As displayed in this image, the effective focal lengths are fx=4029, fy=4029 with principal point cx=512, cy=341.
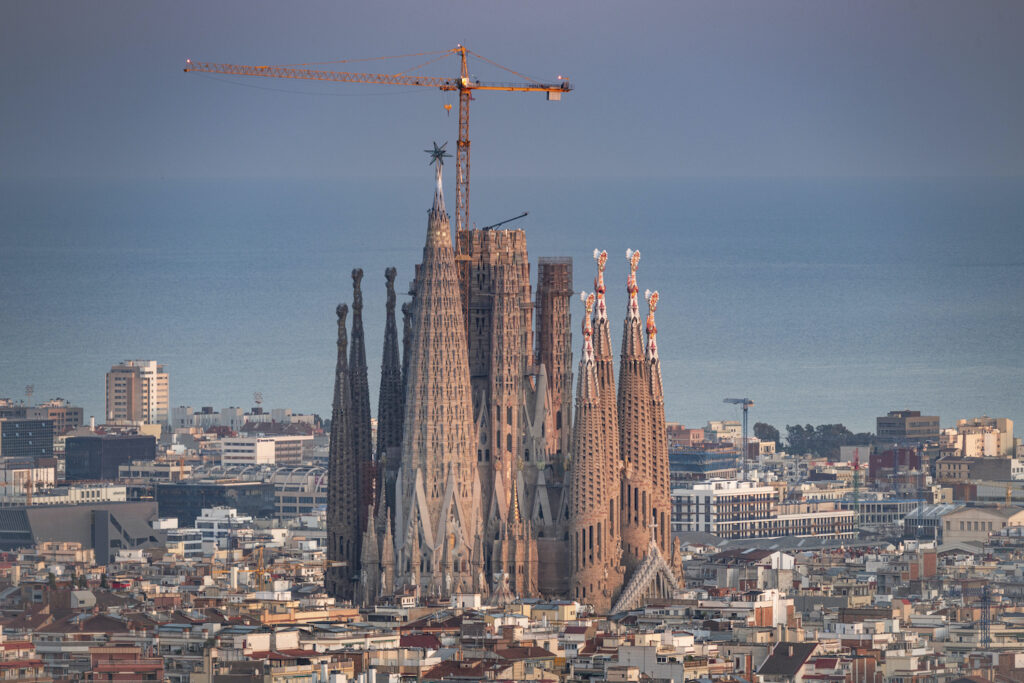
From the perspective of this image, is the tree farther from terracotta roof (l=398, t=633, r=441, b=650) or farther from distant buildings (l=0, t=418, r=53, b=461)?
terracotta roof (l=398, t=633, r=441, b=650)

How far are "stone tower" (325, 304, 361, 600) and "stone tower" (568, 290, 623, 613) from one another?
5.28 metres

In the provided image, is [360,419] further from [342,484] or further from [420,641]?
[420,641]

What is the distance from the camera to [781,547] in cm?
10912

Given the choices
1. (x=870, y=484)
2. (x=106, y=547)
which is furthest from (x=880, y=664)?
(x=870, y=484)

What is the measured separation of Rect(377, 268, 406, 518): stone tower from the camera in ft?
269

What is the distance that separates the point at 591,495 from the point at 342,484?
6154 mm

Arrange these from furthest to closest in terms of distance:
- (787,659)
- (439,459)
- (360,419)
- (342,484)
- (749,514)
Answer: (749,514) → (360,419) → (342,484) → (439,459) → (787,659)

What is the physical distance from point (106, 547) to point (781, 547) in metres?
19.4

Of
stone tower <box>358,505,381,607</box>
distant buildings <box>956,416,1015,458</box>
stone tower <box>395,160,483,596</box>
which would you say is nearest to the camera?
stone tower <box>395,160,483,596</box>

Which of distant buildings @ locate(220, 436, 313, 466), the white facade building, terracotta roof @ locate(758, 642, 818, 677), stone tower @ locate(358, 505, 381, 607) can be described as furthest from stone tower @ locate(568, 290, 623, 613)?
distant buildings @ locate(220, 436, 313, 466)

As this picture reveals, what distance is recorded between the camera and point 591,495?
8094cm

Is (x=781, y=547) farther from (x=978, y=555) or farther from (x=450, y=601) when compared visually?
(x=450, y=601)

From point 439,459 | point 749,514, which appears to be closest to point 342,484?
point 439,459

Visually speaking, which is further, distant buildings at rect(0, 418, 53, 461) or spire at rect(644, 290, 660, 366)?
distant buildings at rect(0, 418, 53, 461)
